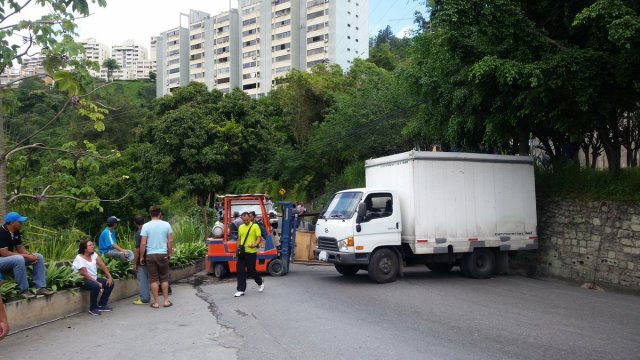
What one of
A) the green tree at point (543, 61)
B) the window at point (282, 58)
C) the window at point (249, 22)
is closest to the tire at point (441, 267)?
the green tree at point (543, 61)

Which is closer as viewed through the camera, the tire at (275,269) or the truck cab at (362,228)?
the truck cab at (362,228)

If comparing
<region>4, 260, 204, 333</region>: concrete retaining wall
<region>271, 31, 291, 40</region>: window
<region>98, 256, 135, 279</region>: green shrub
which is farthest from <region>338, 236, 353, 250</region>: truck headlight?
<region>271, 31, 291, 40</region>: window

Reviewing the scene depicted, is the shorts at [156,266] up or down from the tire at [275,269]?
up

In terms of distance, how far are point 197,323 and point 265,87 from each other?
9307 cm

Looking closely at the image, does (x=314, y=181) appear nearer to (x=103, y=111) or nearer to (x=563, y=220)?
(x=563, y=220)

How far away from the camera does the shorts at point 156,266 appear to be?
1028 centimetres

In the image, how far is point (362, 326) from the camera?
8352 millimetres

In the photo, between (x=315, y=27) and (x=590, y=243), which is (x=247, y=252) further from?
(x=315, y=27)

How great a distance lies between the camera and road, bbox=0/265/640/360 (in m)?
6.96

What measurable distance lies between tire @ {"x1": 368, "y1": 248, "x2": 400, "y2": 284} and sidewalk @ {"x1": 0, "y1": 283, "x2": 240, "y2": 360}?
4.37 m

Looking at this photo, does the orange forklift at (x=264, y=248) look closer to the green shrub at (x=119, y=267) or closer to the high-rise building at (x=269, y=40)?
the green shrub at (x=119, y=267)

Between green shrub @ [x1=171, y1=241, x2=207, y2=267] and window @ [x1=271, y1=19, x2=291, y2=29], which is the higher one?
window @ [x1=271, y1=19, x2=291, y2=29]

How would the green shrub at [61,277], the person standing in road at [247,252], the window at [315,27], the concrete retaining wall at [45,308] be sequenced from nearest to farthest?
the concrete retaining wall at [45,308], the green shrub at [61,277], the person standing in road at [247,252], the window at [315,27]

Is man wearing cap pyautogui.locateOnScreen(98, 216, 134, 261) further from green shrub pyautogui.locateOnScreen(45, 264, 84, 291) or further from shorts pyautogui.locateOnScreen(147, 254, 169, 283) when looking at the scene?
green shrub pyautogui.locateOnScreen(45, 264, 84, 291)
